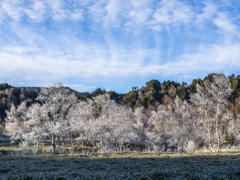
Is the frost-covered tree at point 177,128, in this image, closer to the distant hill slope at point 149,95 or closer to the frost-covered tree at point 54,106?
the frost-covered tree at point 54,106

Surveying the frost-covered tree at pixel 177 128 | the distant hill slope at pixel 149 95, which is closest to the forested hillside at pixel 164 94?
the distant hill slope at pixel 149 95

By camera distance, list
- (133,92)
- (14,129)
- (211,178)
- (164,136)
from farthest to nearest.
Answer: (133,92) < (164,136) < (14,129) < (211,178)

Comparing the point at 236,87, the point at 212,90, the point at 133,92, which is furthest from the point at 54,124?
the point at 133,92

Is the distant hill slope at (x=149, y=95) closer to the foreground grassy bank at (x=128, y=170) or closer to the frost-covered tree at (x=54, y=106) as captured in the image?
the frost-covered tree at (x=54, y=106)

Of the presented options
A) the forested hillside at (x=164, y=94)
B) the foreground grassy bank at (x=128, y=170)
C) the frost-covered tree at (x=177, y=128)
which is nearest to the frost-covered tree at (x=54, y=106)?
the foreground grassy bank at (x=128, y=170)

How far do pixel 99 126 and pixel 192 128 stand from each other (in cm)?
2919

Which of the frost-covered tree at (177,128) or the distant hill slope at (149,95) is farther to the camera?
the distant hill slope at (149,95)

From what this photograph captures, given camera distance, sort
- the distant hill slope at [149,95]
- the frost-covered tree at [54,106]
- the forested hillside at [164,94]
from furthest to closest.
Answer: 1. the distant hill slope at [149,95]
2. the forested hillside at [164,94]
3. the frost-covered tree at [54,106]

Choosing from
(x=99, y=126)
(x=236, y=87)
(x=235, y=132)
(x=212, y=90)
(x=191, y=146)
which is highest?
(x=236, y=87)

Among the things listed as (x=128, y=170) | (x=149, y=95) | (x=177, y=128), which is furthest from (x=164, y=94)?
(x=128, y=170)

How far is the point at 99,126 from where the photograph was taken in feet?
116

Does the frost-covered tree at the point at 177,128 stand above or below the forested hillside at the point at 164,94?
below

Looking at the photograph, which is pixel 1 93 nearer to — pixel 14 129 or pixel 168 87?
pixel 14 129

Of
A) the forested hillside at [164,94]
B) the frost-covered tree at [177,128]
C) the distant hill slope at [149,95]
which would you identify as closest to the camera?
the frost-covered tree at [177,128]
